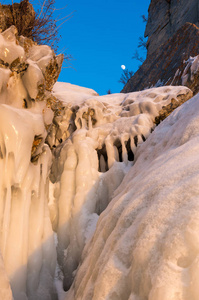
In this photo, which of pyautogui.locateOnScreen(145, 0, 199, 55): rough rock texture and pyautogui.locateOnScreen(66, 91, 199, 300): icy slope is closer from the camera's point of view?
pyautogui.locateOnScreen(66, 91, 199, 300): icy slope

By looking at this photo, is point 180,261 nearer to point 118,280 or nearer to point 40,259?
point 118,280

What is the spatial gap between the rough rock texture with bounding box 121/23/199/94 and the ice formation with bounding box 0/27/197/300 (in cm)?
205

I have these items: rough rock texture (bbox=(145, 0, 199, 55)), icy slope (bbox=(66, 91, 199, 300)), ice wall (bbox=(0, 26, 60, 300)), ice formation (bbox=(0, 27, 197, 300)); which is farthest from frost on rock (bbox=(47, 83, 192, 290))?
rough rock texture (bbox=(145, 0, 199, 55))

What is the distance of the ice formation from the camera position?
1.31 meters

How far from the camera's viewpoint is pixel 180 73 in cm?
605

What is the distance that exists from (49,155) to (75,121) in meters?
1.17

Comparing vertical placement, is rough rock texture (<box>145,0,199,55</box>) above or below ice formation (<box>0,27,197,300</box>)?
above

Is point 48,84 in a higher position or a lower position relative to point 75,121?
higher

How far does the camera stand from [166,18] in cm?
1178

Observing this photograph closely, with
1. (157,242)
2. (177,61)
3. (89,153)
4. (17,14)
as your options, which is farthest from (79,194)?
(177,61)

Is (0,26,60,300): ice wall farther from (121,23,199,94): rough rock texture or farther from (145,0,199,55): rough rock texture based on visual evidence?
(145,0,199,55): rough rock texture

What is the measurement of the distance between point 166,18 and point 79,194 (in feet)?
37.3

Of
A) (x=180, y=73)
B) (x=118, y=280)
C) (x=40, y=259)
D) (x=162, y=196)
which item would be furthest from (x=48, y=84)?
(x=180, y=73)

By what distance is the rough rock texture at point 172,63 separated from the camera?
20.1 ft
